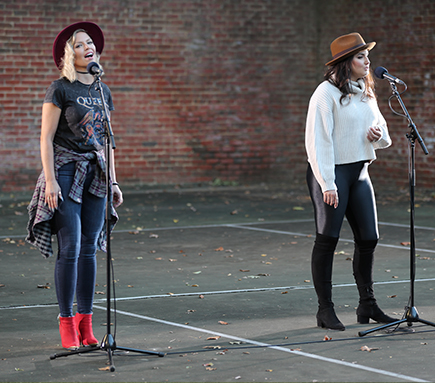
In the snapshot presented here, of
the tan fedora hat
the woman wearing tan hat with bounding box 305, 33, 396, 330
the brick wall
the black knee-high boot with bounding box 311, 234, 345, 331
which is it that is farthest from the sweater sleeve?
the brick wall

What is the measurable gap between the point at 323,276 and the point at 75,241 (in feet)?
6.06

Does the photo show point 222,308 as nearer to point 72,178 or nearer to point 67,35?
point 72,178

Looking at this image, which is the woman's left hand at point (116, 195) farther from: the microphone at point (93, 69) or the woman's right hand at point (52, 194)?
the microphone at point (93, 69)

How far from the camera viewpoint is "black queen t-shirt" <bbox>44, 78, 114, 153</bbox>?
17.6 feet

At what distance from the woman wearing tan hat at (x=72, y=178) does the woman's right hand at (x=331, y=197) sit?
149cm

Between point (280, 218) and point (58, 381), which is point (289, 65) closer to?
point (280, 218)

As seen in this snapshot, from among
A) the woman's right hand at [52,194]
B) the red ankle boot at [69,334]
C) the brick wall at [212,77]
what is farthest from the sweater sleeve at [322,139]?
the brick wall at [212,77]

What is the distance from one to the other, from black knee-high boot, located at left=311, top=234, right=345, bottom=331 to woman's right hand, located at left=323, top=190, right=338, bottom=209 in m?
0.30

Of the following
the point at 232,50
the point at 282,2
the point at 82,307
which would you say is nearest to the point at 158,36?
the point at 232,50

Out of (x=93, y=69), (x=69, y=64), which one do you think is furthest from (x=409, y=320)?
(x=69, y=64)

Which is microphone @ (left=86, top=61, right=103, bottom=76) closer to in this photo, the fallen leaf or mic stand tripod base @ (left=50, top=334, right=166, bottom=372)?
mic stand tripod base @ (left=50, top=334, right=166, bottom=372)

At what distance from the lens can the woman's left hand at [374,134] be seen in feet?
19.5

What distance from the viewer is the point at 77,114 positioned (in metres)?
5.36

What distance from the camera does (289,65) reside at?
18922 millimetres
